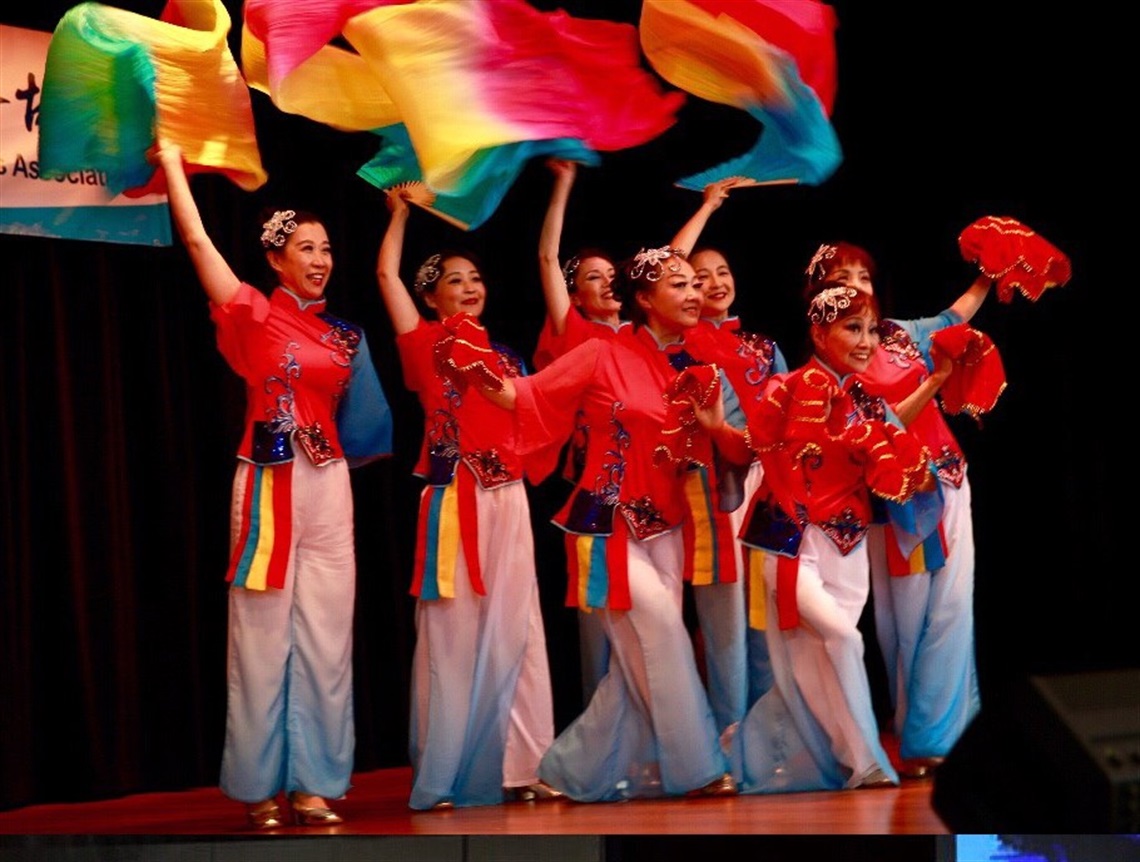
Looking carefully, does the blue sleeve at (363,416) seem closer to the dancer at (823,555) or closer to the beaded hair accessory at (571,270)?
the beaded hair accessory at (571,270)

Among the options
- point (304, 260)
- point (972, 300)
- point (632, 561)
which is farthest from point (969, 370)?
point (304, 260)

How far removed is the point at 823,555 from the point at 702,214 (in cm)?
113

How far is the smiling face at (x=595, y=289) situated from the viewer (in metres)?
5.29

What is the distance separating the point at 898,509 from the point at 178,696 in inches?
90.3

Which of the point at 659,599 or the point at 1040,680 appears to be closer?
the point at 1040,680

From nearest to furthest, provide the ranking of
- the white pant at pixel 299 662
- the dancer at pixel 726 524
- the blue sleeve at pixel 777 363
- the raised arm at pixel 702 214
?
the white pant at pixel 299 662, the dancer at pixel 726 524, the raised arm at pixel 702 214, the blue sleeve at pixel 777 363

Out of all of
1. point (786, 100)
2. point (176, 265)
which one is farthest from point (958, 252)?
point (176, 265)

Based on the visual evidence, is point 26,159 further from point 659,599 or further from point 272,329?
point 659,599

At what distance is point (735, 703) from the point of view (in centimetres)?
505

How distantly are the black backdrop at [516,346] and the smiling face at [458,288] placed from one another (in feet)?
3.10

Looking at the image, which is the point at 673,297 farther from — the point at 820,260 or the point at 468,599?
the point at 468,599

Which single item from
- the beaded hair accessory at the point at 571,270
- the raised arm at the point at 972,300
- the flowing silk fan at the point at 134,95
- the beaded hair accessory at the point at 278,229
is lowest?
the raised arm at the point at 972,300

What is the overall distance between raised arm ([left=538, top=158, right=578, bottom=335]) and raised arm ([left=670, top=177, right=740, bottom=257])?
0.34m

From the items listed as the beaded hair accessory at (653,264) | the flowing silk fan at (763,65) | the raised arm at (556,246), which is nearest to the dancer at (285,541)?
the raised arm at (556,246)
